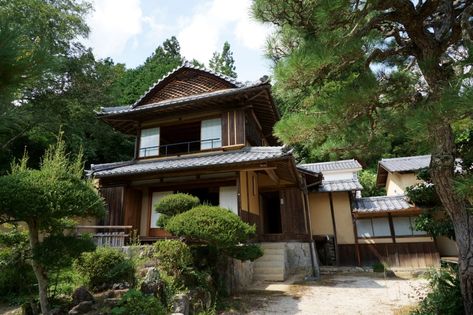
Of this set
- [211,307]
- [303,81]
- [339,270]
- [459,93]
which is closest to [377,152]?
[303,81]

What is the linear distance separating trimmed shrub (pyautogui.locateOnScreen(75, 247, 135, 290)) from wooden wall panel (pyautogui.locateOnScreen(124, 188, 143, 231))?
16.2 ft

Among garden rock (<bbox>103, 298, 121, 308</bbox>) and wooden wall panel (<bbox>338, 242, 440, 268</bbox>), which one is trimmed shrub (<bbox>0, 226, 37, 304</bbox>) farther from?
wooden wall panel (<bbox>338, 242, 440, 268</bbox>)

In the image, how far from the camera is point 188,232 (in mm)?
6367

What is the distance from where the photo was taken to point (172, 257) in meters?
6.36

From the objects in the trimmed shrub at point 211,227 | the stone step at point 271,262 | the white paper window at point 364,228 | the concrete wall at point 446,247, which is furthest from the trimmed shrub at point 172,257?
the concrete wall at point 446,247

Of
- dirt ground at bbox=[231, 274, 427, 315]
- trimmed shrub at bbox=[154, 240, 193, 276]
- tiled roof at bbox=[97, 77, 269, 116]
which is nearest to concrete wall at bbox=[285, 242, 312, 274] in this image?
dirt ground at bbox=[231, 274, 427, 315]

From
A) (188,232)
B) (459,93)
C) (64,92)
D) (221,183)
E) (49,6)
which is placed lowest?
(188,232)

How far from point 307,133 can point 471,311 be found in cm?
320

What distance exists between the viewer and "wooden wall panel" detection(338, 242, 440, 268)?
12586 millimetres

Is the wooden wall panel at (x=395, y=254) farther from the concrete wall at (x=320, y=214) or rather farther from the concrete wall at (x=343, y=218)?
the concrete wall at (x=320, y=214)

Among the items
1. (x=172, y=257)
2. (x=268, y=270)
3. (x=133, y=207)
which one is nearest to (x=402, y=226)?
(x=268, y=270)

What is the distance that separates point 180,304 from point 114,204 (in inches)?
265

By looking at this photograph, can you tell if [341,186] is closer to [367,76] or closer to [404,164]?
[404,164]

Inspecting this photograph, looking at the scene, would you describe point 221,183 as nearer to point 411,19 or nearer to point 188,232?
point 188,232
